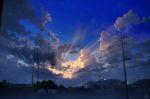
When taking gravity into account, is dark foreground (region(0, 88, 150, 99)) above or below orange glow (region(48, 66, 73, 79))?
below

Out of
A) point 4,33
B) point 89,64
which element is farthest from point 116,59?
point 4,33

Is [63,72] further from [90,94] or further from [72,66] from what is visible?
[90,94]

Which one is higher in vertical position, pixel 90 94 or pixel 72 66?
pixel 72 66

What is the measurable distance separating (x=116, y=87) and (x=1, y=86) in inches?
87.0

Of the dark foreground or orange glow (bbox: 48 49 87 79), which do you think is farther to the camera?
orange glow (bbox: 48 49 87 79)

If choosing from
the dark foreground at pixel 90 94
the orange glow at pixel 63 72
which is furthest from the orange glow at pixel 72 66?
the dark foreground at pixel 90 94

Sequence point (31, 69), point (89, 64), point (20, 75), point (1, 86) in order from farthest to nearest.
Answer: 1. point (89, 64)
2. point (31, 69)
3. point (20, 75)
4. point (1, 86)

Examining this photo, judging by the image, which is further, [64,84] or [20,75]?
[64,84]

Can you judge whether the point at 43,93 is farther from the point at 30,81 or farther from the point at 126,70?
the point at 126,70

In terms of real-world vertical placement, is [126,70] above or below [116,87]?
above

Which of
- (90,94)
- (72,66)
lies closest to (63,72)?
(72,66)

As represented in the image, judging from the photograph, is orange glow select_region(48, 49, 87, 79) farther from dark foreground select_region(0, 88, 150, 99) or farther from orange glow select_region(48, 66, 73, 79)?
dark foreground select_region(0, 88, 150, 99)

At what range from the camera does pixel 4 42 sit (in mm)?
3811

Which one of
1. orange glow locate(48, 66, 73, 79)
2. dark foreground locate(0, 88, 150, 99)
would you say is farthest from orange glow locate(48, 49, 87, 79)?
dark foreground locate(0, 88, 150, 99)
